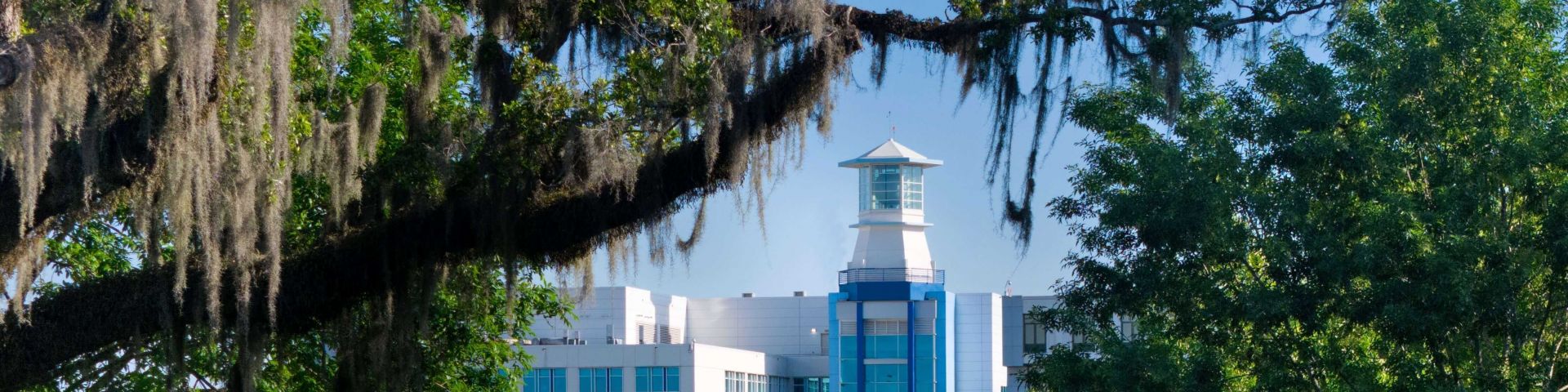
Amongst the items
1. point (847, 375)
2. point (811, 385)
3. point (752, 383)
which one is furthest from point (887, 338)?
point (811, 385)

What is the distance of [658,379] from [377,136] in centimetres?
4303

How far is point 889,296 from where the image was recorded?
5412 centimetres

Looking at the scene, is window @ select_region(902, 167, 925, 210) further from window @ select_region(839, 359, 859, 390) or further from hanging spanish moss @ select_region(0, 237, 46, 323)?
hanging spanish moss @ select_region(0, 237, 46, 323)

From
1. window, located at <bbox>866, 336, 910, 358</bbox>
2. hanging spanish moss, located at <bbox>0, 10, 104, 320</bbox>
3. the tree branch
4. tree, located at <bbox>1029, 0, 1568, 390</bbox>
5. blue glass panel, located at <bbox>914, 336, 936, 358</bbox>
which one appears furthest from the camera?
blue glass panel, located at <bbox>914, 336, 936, 358</bbox>

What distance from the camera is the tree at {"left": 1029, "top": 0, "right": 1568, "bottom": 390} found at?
1226cm

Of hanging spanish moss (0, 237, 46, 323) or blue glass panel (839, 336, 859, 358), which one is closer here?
hanging spanish moss (0, 237, 46, 323)

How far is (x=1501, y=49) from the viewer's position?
1280 centimetres

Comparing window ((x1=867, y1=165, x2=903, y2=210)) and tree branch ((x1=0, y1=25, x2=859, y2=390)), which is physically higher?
window ((x1=867, y1=165, x2=903, y2=210))

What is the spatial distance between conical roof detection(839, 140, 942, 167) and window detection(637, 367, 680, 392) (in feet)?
30.5

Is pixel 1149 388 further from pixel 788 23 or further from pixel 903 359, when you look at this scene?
pixel 903 359

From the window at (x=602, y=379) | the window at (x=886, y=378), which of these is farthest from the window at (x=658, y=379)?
the window at (x=886, y=378)

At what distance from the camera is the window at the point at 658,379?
54.0 metres

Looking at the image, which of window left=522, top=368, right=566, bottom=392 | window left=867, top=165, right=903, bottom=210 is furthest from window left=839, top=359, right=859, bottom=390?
window left=522, top=368, right=566, bottom=392

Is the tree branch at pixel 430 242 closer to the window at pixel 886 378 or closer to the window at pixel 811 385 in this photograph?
the window at pixel 886 378
